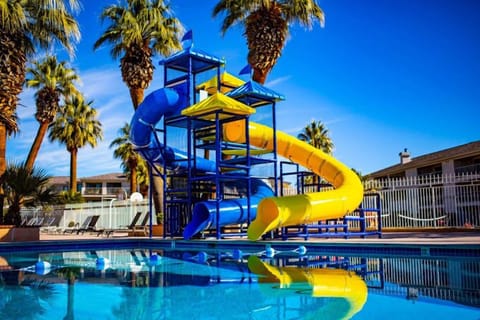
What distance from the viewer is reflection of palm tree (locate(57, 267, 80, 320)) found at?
4.73 metres

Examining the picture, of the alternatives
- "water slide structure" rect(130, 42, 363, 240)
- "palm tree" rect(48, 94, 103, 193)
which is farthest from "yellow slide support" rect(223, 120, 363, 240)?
"palm tree" rect(48, 94, 103, 193)

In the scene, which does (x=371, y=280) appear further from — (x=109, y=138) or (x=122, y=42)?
(x=109, y=138)

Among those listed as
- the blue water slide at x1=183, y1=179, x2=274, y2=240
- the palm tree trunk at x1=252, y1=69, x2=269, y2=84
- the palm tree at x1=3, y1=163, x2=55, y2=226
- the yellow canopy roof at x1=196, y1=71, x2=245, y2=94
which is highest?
the palm tree trunk at x1=252, y1=69, x2=269, y2=84

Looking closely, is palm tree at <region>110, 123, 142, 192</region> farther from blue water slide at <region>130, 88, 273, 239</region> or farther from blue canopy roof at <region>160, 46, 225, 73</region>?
blue canopy roof at <region>160, 46, 225, 73</region>

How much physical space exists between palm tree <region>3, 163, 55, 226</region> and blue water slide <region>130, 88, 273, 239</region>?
3.54m

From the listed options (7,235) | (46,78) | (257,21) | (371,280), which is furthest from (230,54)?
(46,78)

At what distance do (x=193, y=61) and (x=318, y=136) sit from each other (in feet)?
85.9

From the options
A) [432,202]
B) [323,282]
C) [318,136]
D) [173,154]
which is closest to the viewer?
[323,282]

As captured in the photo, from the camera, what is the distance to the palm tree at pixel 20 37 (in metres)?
15.4

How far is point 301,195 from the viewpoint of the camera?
12.5 m

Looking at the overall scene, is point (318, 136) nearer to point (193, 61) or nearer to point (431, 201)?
point (431, 201)

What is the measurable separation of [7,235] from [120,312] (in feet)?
38.0

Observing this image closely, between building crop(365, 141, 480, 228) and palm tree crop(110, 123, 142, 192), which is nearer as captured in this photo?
building crop(365, 141, 480, 228)

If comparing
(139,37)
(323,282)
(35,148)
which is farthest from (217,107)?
(35,148)
